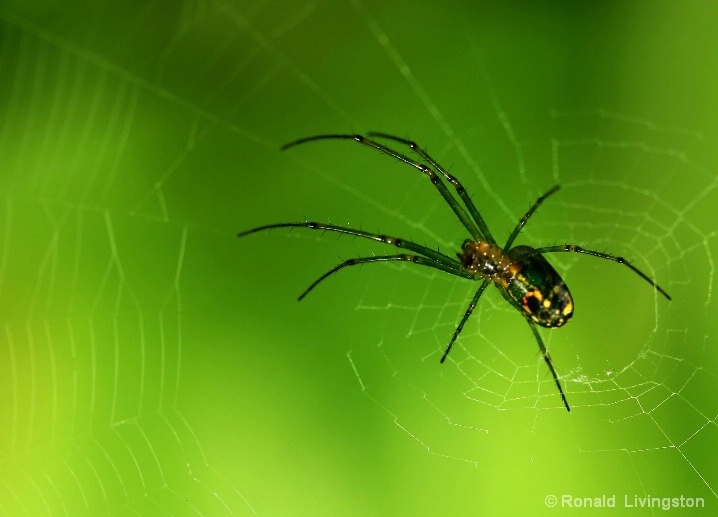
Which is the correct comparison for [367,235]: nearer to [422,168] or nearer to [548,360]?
Answer: [422,168]

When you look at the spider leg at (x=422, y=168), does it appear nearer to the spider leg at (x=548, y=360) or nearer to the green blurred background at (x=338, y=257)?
the green blurred background at (x=338, y=257)

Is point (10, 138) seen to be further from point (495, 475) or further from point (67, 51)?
point (495, 475)

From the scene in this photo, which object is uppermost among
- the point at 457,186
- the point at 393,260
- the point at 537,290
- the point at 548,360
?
the point at 457,186

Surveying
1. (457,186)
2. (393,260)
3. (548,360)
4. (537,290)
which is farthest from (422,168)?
(548,360)

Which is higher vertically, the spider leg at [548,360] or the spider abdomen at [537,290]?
the spider abdomen at [537,290]

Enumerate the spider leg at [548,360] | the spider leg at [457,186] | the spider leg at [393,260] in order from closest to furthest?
the spider leg at [548,360] → the spider leg at [393,260] → the spider leg at [457,186]

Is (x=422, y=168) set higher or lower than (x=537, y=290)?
higher

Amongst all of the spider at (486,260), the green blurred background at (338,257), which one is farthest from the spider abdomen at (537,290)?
the green blurred background at (338,257)
